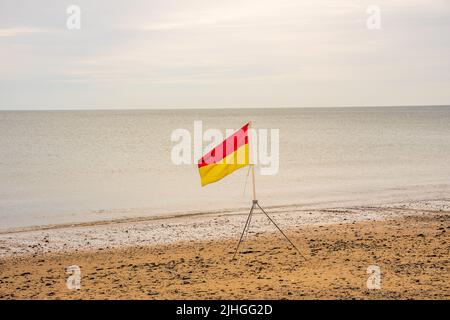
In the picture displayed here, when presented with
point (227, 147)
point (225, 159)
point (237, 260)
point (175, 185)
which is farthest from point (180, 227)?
point (175, 185)

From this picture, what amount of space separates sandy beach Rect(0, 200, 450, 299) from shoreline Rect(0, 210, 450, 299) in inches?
0.9

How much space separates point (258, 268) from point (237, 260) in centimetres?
103

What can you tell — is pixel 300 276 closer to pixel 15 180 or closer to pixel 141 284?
pixel 141 284

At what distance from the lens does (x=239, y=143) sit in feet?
36.3

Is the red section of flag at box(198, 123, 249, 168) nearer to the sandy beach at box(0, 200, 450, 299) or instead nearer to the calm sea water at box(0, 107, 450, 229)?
the sandy beach at box(0, 200, 450, 299)

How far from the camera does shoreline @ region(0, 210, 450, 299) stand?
32.7 feet

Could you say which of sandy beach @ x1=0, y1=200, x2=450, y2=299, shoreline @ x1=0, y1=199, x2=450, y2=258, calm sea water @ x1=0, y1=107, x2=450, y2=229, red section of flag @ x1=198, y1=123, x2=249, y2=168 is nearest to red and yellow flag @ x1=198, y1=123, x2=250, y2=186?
red section of flag @ x1=198, y1=123, x2=249, y2=168

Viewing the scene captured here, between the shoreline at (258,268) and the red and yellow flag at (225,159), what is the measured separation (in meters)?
2.23

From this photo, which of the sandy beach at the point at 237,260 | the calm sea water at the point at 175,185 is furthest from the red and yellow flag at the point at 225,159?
the calm sea water at the point at 175,185

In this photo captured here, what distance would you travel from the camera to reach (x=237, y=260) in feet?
41.5

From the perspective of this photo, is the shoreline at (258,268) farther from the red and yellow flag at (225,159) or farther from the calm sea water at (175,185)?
the calm sea water at (175,185)

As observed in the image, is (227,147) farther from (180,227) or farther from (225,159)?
(180,227)

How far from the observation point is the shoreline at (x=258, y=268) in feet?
32.7

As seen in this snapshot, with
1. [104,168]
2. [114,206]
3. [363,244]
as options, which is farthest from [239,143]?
[104,168]
